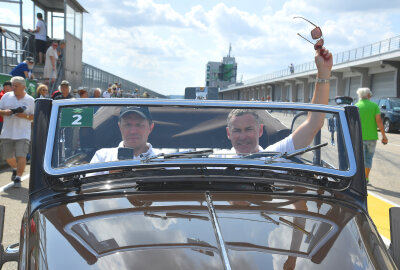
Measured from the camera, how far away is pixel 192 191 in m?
2.12

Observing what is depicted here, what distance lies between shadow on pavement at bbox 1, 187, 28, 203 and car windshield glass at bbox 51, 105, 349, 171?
4012 mm

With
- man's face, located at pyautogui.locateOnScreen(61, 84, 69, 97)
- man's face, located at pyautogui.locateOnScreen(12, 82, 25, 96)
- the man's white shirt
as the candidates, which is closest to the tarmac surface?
the man's white shirt

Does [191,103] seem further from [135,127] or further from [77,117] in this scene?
[77,117]

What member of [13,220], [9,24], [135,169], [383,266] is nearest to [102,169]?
[135,169]

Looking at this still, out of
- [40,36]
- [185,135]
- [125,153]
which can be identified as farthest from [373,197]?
[40,36]

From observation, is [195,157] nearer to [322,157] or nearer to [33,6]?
[322,157]

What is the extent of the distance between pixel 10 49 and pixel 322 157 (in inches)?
507

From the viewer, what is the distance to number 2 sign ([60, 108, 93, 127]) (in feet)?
7.96

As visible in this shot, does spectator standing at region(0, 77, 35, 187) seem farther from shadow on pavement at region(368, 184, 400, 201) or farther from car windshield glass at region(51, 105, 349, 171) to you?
shadow on pavement at region(368, 184, 400, 201)

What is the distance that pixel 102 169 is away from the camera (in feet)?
7.50

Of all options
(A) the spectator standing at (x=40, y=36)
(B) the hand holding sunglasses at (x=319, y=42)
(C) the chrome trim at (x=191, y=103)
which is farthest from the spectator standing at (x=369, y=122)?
(A) the spectator standing at (x=40, y=36)

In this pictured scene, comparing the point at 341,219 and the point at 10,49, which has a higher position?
the point at 10,49

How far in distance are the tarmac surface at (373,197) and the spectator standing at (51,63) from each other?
18.9ft

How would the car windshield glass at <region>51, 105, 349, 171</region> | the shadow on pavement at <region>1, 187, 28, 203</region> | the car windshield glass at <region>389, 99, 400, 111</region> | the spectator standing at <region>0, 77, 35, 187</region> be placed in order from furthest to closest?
the car windshield glass at <region>389, 99, 400, 111</region>, the spectator standing at <region>0, 77, 35, 187</region>, the shadow on pavement at <region>1, 187, 28, 203</region>, the car windshield glass at <region>51, 105, 349, 171</region>
